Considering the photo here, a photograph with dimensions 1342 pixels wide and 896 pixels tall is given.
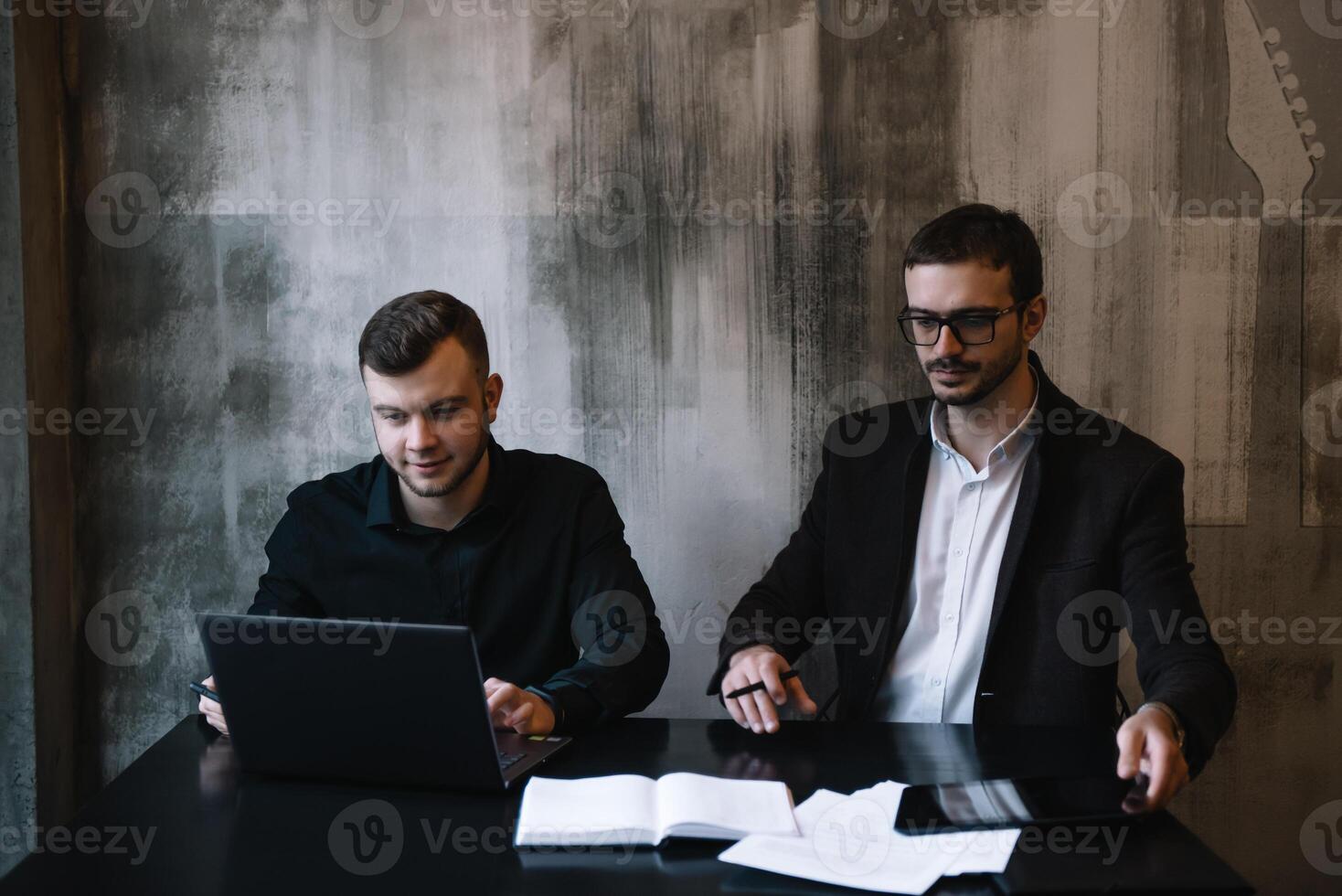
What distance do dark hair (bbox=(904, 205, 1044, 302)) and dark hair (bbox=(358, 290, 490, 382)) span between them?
0.90 m

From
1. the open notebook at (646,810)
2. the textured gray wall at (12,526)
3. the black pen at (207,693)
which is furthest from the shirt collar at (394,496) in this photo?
the textured gray wall at (12,526)

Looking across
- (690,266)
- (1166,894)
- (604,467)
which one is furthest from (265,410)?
(1166,894)

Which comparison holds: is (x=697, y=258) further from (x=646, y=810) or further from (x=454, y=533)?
(x=646, y=810)

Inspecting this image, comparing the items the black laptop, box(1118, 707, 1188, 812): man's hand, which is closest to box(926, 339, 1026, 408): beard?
box(1118, 707, 1188, 812): man's hand

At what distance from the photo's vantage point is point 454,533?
2203 mm

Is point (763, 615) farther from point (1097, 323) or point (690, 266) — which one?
point (1097, 323)

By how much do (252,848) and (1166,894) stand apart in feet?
3.57

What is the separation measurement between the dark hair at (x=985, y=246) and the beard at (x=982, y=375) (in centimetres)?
13

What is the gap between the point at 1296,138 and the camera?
8.66ft

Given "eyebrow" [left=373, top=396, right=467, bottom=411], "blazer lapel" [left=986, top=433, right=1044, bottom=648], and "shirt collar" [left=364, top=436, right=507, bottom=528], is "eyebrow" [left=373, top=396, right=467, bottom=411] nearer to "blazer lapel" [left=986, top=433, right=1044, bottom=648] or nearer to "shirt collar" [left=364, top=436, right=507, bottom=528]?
"shirt collar" [left=364, top=436, right=507, bottom=528]

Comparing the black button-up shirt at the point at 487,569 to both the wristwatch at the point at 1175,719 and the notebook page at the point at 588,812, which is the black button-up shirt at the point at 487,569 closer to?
the notebook page at the point at 588,812

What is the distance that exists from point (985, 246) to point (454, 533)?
1202mm

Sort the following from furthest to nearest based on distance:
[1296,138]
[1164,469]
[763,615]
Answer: [1296,138]
[763,615]
[1164,469]

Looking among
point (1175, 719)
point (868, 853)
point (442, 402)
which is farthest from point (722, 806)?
point (442, 402)
